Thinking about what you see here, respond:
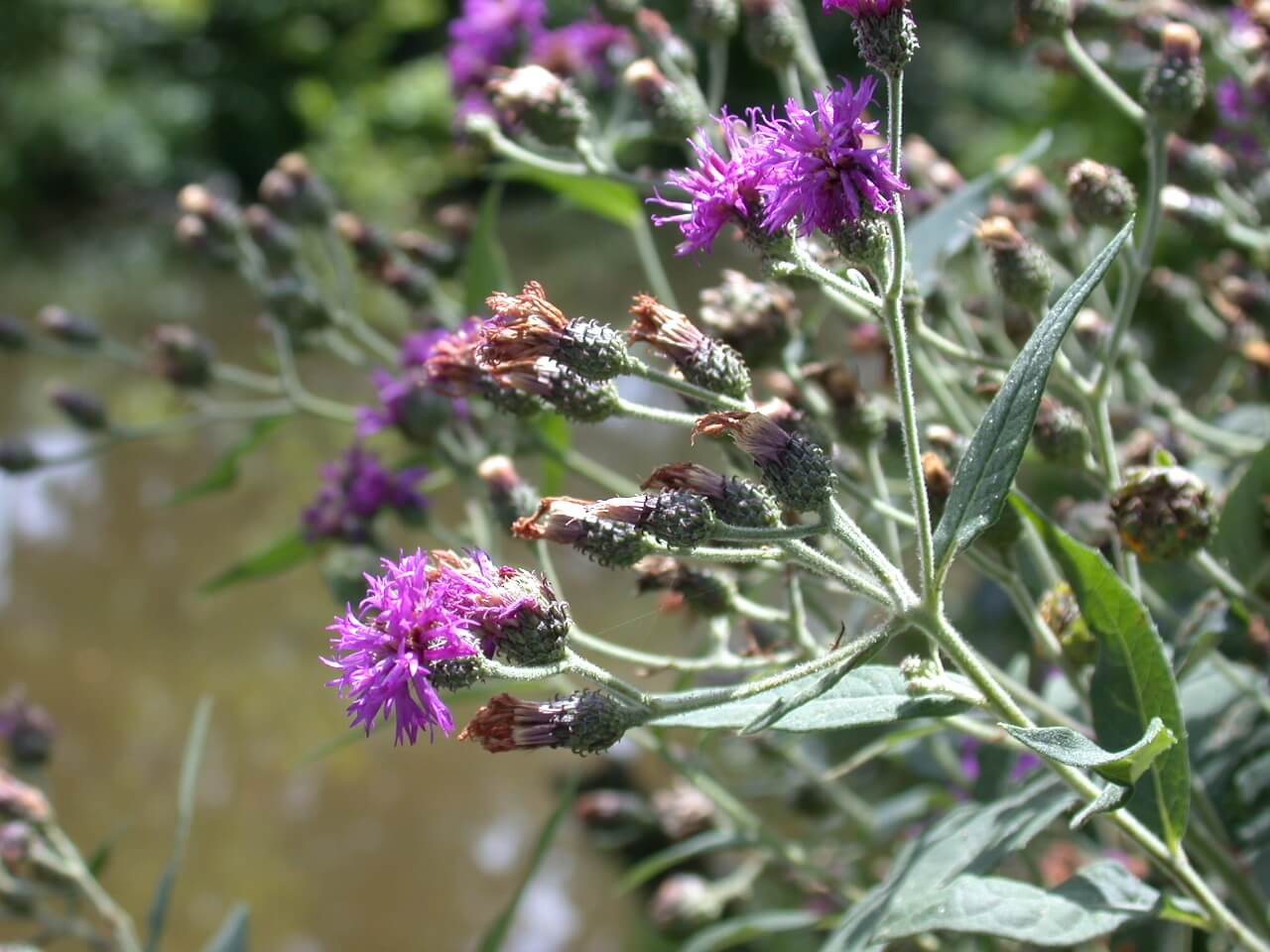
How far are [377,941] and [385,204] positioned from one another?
257 inches

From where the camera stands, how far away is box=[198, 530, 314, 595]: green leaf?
125 centimetres

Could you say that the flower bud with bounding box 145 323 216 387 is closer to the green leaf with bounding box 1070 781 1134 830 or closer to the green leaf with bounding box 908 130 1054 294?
the green leaf with bounding box 908 130 1054 294

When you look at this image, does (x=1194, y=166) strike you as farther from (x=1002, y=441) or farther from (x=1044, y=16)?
(x=1002, y=441)

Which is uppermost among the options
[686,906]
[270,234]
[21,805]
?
[270,234]

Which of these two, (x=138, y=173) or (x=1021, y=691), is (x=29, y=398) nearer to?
(x=1021, y=691)

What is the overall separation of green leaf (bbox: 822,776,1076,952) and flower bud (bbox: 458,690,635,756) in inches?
6.7

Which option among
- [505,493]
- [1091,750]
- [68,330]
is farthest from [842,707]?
[68,330]

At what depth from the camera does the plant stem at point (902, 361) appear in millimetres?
578

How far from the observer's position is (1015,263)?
33.6 inches

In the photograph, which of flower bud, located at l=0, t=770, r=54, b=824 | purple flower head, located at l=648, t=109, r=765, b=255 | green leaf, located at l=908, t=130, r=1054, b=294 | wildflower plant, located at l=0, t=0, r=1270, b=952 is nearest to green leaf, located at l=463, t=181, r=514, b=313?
wildflower plant, located at l=0, t=0, r=1270, b=952

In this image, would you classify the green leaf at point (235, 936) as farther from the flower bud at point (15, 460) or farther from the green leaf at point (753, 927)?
the flower bud at point (15, 460)

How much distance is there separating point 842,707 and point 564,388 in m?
0.24

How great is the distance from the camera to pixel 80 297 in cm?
673

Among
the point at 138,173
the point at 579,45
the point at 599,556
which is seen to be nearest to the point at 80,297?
the point at 138,173
